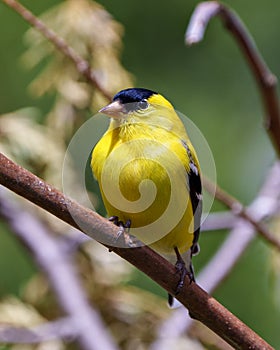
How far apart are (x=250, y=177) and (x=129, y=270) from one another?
2030 millimetres

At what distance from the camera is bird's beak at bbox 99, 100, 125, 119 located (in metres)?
2.10

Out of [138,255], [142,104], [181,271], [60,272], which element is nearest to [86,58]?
[142,104]

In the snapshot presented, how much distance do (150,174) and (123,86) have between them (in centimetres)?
78

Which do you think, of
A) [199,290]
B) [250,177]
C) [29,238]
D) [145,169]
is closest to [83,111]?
[29,238]

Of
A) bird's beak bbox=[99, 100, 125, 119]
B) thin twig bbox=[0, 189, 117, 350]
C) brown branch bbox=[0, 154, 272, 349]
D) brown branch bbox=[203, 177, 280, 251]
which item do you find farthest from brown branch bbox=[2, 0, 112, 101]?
thin twig bbox=[0, 189, 117, 350]

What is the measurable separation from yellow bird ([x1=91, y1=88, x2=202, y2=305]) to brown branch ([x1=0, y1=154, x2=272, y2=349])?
0.13 m

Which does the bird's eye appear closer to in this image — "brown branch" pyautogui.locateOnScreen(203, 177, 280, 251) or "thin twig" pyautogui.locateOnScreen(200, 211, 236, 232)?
"brown branch" pyautogui.locateOnScreen(203, 177, 280, 251)

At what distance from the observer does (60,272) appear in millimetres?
2920

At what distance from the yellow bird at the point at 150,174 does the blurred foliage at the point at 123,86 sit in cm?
44

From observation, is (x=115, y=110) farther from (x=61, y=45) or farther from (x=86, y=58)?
(x=86, y=58)

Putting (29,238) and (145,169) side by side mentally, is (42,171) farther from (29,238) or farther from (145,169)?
(145,169)

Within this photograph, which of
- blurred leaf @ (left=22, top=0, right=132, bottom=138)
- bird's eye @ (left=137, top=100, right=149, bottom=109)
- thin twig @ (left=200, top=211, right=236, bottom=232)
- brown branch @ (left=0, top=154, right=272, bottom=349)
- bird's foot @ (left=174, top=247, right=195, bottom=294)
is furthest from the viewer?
thin twig @ (left=200, top=211, right=236, bottom=232)

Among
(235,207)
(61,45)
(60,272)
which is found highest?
(61,45)

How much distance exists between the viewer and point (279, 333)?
4.40 metres
